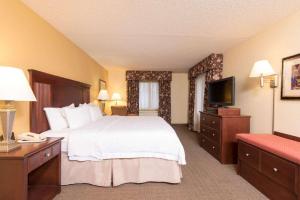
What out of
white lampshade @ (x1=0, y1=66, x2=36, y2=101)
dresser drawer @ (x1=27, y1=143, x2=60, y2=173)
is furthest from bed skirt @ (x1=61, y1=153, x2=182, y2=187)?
white lampshade @ (x1=0, y1=66, x2=36, y2=101)

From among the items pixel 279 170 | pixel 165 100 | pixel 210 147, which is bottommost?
pixel 210 147

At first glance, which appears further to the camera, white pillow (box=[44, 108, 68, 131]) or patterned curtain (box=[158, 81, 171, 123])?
patterned curtain (box=[158, 81, 171, 123])

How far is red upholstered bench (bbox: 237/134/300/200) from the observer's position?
5.85 feet

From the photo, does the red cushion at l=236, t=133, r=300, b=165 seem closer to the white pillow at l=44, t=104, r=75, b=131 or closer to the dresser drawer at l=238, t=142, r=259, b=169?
the dresser drawer at l=238, t=142, r=259, b=169

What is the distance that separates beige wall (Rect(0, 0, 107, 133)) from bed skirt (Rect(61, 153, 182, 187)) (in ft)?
2.65

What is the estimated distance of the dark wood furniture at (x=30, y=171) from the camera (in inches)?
57.7

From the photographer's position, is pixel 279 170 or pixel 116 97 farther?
pixel 116 97

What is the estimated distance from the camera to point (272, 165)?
2.05 meters

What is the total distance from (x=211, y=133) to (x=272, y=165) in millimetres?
1713

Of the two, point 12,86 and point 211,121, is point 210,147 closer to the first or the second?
point 211,121

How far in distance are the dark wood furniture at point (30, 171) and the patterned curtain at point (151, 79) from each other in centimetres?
504

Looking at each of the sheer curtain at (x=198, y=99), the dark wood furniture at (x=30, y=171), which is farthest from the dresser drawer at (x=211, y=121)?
the dark wood furniture at (x=30, y=171)

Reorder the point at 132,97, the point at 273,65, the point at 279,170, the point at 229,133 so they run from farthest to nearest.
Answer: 1. the point at 132,97
2. the point at 229,133
3. the point at 273,65
4. the point at 279,170

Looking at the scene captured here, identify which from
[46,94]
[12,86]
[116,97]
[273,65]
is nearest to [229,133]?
[273,65]
